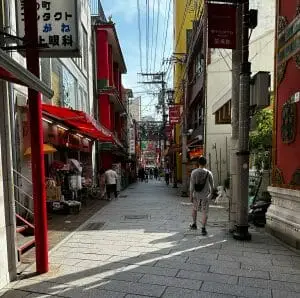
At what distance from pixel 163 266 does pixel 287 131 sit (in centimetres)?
421

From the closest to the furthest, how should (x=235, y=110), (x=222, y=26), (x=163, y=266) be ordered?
(x=163, y=266) → (x=222, y=26) → (x=235, y=110)

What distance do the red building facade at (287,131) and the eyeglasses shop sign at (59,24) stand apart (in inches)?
185

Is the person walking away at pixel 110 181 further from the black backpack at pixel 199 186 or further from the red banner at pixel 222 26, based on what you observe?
the red banner at pixel 222 26

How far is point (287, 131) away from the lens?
845cm

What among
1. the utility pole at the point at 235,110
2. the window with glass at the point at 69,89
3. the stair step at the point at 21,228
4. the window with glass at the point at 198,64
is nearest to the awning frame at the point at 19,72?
the stair step at the point at 21,228

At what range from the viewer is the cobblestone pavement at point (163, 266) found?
522cm

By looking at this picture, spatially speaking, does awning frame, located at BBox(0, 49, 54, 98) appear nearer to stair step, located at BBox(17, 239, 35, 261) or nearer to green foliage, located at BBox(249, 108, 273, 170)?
stair step, located at BBox(17, 239, 35, 261)

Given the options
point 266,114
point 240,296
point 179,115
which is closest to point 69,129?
point 266,114

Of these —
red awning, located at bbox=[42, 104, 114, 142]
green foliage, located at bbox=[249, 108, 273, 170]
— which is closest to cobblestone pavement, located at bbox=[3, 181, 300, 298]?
red awning, located at bbox=[42, 104, 114, 142]

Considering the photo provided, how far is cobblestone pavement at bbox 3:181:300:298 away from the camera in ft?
17.1

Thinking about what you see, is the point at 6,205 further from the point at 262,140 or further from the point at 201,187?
the point at 262,140

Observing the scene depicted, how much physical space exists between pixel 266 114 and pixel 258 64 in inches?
276

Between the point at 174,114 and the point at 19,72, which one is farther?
the point at 174,114

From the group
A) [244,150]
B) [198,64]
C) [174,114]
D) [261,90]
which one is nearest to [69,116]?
[244,150]
